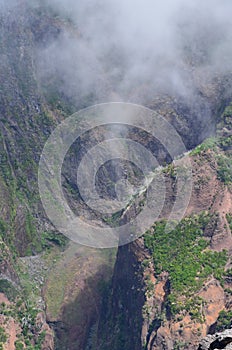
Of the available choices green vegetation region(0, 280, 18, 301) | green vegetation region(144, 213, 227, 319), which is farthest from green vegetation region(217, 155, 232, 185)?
green vegetation region(0, 280, 18, 301)

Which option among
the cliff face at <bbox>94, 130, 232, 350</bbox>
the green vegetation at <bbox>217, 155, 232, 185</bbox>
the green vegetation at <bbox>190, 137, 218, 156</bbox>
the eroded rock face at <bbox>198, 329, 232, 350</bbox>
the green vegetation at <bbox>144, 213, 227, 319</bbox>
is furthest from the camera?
the green vegetation at <bbox>190, 137, 218, 156</bbox>

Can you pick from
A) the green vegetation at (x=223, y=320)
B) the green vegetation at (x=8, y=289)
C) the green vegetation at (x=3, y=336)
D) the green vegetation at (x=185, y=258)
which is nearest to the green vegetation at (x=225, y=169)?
the green vegetation at (x=185, y=258)

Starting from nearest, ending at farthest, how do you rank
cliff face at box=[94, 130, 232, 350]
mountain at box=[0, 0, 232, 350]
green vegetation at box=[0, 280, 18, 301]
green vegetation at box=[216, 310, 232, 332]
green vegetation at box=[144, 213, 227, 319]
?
1. green vegetation at box=[216, 310, 232, 332]
2. cliff face at box=[94, 130, 232, 350]
3. green vegetation at box=[144, 213, 227, 319]
4. mountain at box=[0, 0, 232, 350]
5. green vegetation at box=[0, 280, 18, 301]

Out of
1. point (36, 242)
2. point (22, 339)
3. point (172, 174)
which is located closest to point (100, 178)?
point (36, 242)

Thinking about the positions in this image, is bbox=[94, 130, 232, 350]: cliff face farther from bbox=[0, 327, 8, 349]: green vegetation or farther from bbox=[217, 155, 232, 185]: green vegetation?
bbox=[0, 327, 8, 349]: green vegetation

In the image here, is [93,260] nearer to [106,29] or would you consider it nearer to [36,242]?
[36,242]
